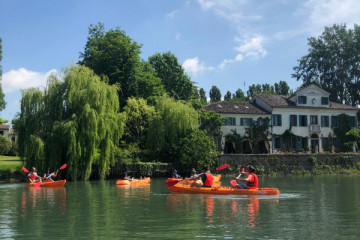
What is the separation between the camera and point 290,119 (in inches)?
2050

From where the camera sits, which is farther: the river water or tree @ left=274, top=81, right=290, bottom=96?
tree @ left=274, top=81, right=290, bottom=96

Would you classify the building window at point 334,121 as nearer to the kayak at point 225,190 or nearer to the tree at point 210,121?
the tree at point 210,121

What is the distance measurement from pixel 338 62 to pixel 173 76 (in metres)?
26.7

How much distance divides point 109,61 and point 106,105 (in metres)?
13.5

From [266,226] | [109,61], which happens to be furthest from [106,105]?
[266,226]

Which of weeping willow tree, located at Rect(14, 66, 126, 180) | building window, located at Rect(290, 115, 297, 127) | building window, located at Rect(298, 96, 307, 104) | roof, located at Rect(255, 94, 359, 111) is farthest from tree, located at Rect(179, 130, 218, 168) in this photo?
building window, located at Rect(298, 96, 307, 104)

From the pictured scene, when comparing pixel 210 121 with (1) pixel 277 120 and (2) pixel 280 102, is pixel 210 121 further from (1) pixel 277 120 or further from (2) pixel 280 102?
(2) pixel 280 102

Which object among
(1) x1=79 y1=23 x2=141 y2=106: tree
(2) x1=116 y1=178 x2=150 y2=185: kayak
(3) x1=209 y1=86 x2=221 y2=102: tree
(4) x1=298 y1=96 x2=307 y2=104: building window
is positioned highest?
(3) x1=209 y1=86 x2=221 y2=102: tree

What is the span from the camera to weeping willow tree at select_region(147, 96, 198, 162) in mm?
41188

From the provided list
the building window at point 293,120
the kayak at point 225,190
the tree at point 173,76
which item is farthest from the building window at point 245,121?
the kayak at point 225,190

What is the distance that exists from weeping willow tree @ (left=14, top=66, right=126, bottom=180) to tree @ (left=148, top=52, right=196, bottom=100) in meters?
25.8

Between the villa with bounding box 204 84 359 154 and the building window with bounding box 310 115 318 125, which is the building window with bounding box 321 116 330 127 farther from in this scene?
the building window with bounding box 310 115 318 125

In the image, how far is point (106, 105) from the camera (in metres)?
34.7

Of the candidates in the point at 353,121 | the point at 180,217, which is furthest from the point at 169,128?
the point at 353,121
